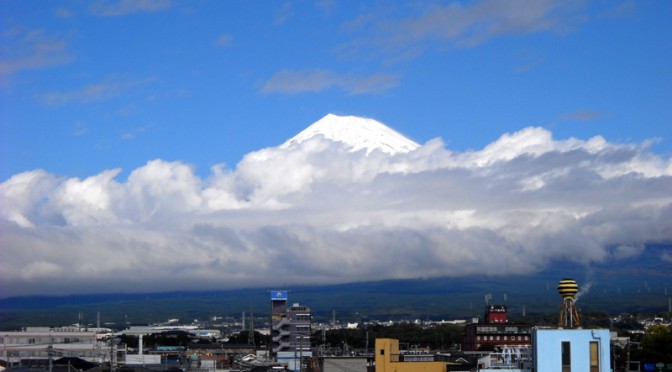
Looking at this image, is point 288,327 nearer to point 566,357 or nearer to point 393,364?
point 393,364

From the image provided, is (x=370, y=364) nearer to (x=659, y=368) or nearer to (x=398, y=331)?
(x=659, y=368)


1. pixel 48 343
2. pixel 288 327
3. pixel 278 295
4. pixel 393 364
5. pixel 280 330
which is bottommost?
pixel 48 343

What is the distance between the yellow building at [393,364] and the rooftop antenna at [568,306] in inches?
733

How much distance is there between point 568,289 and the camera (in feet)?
103

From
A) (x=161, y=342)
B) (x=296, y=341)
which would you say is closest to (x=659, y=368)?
(x=296, y=341)

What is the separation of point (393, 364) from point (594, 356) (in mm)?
21619

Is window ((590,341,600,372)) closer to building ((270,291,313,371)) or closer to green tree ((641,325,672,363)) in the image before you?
green tree ((641,325,672,363))

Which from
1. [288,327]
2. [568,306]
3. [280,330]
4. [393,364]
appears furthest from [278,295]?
[568,306]

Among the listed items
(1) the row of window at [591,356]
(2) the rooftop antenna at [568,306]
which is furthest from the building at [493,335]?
(1) the row of window at [591,356]

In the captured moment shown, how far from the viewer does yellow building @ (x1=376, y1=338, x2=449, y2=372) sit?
49.7 meters

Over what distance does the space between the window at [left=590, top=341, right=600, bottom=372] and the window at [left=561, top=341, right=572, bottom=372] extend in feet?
2.00

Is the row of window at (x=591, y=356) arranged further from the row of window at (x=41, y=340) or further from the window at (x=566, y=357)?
the row of window at (x=41, y=340)

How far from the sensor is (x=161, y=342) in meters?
124

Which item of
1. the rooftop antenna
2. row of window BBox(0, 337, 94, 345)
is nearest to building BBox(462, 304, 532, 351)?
row of window BBox(0, 337, 94, 345)
